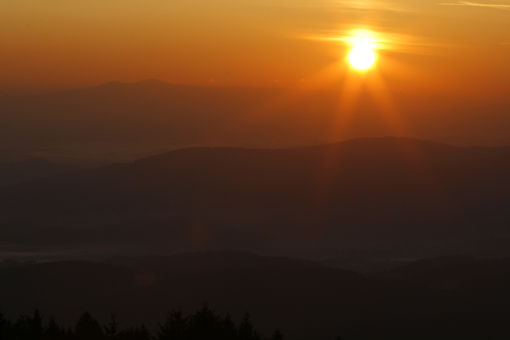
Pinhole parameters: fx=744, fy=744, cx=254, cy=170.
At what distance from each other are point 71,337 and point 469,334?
6813 inches

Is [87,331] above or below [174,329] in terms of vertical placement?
above

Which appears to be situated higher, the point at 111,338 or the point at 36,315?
the point at 36,315

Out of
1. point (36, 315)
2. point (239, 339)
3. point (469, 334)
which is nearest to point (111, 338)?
point (239, 339)

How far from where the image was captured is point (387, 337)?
188 metres

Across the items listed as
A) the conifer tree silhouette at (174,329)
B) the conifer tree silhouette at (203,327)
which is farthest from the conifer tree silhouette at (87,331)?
the conifer tree silhouette at (203,327)

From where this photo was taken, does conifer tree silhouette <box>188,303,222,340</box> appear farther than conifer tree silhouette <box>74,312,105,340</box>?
No

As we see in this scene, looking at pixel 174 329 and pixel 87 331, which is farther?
pixel 87 331

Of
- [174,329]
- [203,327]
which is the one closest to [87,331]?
[174,329]

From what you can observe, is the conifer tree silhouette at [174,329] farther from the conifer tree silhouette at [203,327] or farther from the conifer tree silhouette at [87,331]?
the conifer tree silhouette at [87,331]

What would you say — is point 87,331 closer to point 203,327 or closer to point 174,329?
point 174,329

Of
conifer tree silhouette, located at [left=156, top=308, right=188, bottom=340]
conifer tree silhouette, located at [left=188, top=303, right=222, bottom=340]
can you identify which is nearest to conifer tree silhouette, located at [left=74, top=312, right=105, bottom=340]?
conifer tree silhouette, located at [left=156, top=308, right=188, bottom=340]

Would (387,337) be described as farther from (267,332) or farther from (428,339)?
(267,332)

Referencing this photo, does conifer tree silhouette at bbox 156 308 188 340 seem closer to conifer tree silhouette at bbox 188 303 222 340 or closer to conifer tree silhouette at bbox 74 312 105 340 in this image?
conifer tree silhouette at bbox 188 303 222 340

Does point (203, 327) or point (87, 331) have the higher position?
point (87, 331)
